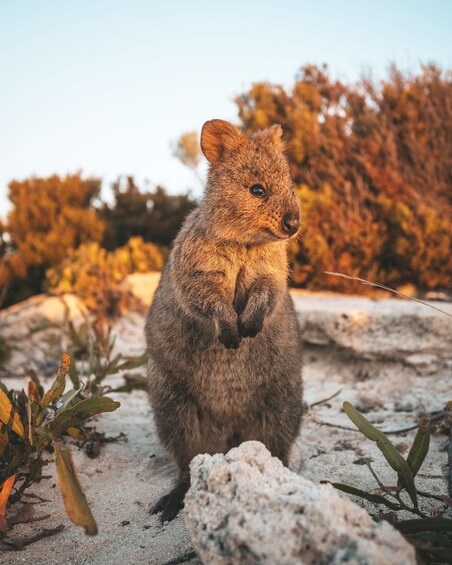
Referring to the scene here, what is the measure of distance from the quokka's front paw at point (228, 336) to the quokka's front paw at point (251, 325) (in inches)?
→ 3.1

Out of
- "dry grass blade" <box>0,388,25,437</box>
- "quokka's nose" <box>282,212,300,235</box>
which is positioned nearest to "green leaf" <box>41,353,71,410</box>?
"dry grass blade" <box>0,388,25,437</box>

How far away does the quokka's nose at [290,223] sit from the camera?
8.66 feet

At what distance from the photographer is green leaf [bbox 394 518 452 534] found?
177 centimetres

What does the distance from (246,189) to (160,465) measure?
1.78 meters

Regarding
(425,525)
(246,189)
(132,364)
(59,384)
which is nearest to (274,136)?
(246,189)

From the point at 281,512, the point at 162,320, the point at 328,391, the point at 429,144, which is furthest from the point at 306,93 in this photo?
the point at 281,512

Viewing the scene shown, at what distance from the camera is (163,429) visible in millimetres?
2902

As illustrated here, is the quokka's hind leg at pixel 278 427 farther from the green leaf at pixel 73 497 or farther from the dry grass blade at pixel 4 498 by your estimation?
the dry grass blade at pixel 4 498

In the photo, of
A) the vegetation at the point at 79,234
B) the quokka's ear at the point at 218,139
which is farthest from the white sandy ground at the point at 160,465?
the vegetation at the point at 79,234

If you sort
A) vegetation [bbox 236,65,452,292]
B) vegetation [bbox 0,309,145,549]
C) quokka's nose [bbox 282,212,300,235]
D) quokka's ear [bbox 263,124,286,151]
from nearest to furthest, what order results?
vegetation [bbox 0,309,145,549]
quokka's nose [bbox 282,212,300,235]
quokka's ear [bbox 263,124,286,151]
vegetation [bbox 236,65,452,292]

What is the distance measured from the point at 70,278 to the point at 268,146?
4.85 meters

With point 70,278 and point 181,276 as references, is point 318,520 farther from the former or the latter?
point 70,278

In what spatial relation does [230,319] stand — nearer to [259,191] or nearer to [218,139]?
[259,191]

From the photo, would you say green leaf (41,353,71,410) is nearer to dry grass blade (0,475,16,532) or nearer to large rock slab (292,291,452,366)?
dry grass blade (0,475,16,532)
